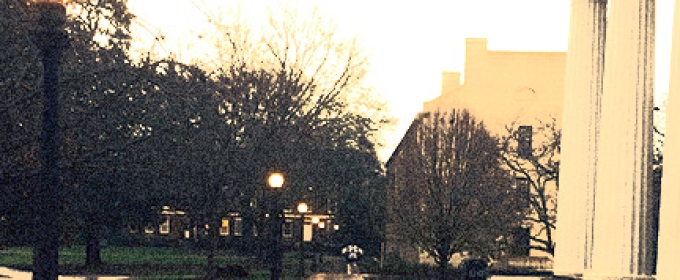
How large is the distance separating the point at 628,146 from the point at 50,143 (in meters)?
14.6

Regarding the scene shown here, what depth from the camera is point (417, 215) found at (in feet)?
181

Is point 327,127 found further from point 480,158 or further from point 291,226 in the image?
point 291,226

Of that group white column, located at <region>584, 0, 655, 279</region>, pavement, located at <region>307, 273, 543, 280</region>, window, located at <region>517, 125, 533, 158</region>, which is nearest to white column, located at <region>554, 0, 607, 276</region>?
white column, located at <region>584, 0, 655, 279</region>

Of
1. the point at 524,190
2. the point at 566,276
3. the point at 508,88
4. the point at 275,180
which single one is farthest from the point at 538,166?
the point at 275,180

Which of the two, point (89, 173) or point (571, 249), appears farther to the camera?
point (571, 249)

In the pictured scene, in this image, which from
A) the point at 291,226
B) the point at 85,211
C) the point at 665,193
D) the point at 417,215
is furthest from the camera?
the point at 291,226

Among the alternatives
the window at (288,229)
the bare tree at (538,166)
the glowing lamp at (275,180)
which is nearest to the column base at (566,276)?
the glowing lamp at (275,180)

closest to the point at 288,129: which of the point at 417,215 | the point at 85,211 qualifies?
the point at 417,215

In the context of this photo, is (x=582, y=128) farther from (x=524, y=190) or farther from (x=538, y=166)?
(x=524, y=190)

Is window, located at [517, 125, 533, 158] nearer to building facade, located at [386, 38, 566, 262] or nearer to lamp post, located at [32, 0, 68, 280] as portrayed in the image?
building facade, located at [386, 38, 566, 262]

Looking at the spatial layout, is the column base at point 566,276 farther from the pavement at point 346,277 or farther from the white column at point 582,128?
the pavement at point 346,277

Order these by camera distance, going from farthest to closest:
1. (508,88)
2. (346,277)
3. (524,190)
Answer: (508,88) < (524,190) < (346,277)

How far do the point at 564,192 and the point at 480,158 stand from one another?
91.1ft

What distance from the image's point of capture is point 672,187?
70.1ft
